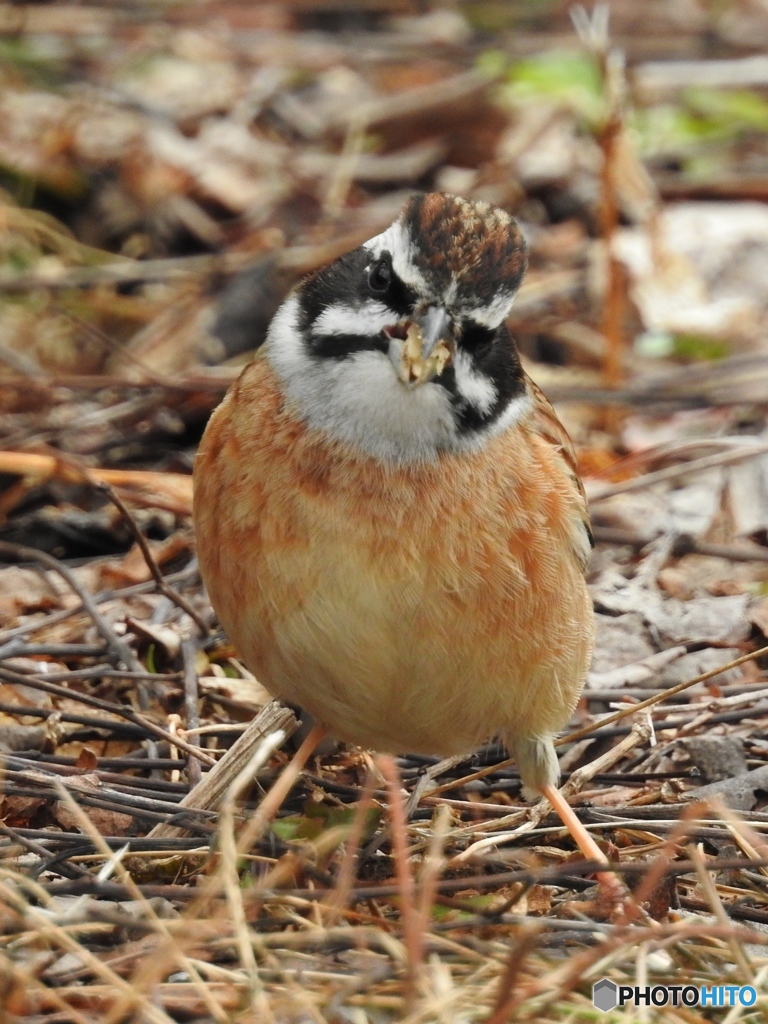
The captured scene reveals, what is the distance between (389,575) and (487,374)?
0.64 m

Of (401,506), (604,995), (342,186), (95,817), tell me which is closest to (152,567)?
(95,817)

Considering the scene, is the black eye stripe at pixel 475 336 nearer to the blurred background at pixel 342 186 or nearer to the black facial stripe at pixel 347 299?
the black facial stripe at pixel 347 299

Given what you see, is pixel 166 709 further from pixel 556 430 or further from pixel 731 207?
pixel 731 207

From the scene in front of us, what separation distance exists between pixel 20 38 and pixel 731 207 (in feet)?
15.3

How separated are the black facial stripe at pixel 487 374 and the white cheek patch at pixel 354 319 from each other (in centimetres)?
21

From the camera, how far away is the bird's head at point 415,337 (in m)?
3.81

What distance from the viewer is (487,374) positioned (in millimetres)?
4152

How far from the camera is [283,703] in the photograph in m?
4.67

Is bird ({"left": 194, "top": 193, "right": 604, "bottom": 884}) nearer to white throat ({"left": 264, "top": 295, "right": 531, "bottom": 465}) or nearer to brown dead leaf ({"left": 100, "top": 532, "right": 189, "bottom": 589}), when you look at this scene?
white throat ({"left": 264, "top": 295, "right": 531, "bottom": 465})

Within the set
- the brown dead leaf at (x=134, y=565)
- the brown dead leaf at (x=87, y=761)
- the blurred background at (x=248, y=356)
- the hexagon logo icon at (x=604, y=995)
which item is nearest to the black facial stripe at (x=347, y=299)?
the blurred background at (x=248, y=356)

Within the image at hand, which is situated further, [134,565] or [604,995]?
[134,565]

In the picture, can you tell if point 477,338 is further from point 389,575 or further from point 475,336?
point 389,575

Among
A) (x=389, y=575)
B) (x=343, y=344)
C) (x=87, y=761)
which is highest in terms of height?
(x=343, y=344)

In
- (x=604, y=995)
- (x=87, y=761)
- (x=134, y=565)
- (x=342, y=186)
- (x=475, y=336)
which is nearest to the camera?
(x=604, y=995)
